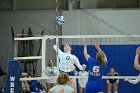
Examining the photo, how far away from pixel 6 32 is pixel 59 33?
2.08m

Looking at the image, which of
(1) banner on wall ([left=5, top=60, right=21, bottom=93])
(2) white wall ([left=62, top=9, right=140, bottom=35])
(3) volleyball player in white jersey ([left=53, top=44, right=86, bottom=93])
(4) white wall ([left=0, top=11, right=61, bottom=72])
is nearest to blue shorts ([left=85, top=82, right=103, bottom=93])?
(1) banner on wall ([left=5, top=60, right=21, bottom=93])

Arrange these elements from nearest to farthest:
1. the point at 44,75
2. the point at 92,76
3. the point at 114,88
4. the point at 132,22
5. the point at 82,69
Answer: the point at 92,76 → the point at 44,75 → the point at 82,69 → the point at 114,88 → the point at 132,22

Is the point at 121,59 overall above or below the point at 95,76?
below

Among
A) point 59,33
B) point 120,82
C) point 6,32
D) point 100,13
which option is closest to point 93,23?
point 100,13

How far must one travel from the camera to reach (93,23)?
1374cm

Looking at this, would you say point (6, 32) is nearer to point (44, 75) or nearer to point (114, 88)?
point (114, 88)

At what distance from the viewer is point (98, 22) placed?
45.1 feet

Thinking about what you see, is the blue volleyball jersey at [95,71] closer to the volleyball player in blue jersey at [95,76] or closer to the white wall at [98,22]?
the volleyball player in blue jersey at [95,76]

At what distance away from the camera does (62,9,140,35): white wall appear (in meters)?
13.7

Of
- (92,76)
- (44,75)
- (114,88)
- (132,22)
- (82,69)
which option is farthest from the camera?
(132,22)

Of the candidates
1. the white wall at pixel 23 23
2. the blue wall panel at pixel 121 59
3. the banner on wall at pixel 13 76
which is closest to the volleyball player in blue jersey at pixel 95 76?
the banner on wall at pixel 13 76

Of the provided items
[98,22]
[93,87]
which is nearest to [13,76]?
[93,87]

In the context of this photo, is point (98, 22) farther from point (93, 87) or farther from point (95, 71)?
point (93, 87)

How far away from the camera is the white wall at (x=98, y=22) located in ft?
44.9
